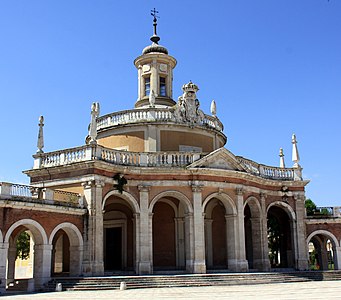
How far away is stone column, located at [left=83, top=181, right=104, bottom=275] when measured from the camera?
24141mm

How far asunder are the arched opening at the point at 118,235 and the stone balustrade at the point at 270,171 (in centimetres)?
775

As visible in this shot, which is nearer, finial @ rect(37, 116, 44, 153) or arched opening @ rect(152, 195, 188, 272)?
finial @ rect(37, 116, 44, 153)

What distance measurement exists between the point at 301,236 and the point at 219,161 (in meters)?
8.61

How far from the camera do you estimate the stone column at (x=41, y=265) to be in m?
22.6

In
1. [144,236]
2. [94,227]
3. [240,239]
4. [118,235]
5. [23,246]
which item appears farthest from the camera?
[23,246]

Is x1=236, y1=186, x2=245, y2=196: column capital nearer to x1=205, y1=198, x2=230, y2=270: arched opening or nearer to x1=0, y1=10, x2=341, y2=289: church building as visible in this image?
x1=0, y1=10, x2=341, y2=289: church building

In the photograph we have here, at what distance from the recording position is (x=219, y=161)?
2833 cm

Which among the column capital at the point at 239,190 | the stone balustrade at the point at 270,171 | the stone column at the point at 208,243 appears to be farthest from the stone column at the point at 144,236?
the stone balustrade at the point at 270,171

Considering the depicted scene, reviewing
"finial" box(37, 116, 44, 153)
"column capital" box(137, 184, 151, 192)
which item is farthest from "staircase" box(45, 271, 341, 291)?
"finial" box(37, 116, 44, 153)

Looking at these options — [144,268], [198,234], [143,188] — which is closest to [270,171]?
[198,234]

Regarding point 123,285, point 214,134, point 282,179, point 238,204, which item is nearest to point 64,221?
point 123,285

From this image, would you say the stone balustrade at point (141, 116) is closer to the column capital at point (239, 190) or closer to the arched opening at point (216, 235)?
the column capital at point (239, 190)

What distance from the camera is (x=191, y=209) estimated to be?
27125 millimetres

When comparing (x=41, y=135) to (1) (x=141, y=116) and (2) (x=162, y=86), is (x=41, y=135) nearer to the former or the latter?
(1) (x=141, y=116)
